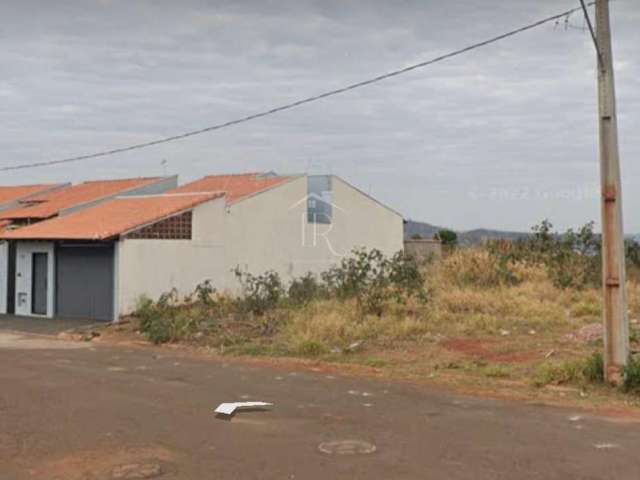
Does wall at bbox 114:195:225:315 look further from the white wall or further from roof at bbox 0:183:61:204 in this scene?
roof at bbox 0:183:61:204

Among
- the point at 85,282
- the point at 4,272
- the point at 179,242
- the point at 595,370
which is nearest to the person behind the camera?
the point at 595,370

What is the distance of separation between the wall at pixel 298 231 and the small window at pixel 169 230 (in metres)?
1.93

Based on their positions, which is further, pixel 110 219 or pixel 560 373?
pixel 110 219

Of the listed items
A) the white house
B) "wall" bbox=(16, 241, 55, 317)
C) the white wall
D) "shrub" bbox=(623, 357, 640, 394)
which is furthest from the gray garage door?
"shrub" bbox=(623, 357, 640, 394)

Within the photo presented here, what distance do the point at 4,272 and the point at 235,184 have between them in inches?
395

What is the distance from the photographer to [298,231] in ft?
102

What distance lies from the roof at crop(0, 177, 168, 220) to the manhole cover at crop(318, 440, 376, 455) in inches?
996

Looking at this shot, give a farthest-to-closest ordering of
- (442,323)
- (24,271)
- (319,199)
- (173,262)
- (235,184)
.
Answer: (235,184)
(319,199)
(24,271)
(173,262)
(442,323)

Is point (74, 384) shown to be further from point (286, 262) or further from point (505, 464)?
point (286, 262)

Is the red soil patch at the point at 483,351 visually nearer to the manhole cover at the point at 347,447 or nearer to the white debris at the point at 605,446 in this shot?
the white debris at the point at 605,446

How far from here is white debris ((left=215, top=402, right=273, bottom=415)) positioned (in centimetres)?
952

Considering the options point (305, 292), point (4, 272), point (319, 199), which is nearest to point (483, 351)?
point (305, 292)

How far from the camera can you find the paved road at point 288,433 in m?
6.95

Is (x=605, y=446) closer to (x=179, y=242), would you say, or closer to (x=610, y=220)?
(x=610, y=220)
